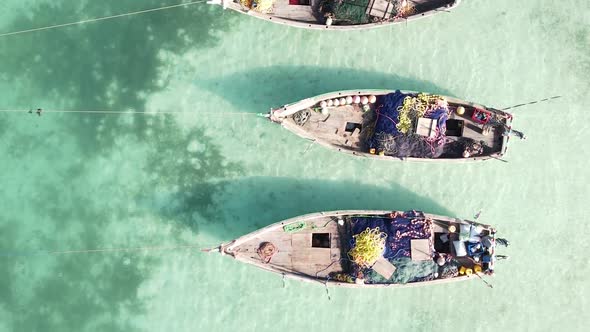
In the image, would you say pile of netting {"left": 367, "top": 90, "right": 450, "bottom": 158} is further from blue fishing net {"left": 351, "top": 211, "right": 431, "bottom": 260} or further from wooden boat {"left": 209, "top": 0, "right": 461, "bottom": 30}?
wooden boat {"left": 209, "top": 0, "right": 461, "bottom": 30}

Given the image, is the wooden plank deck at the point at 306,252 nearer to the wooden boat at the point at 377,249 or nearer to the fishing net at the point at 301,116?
the wooden boat at the point at 377,249

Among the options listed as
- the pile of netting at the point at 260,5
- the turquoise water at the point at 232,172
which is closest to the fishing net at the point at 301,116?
the turquoise water at the point at 232,172

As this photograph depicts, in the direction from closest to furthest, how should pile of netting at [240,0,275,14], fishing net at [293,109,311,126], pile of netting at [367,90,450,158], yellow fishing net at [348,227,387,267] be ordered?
1. yellow fishing net at [348,227,387,267]
2. pile of netting at [367,90,450,158]
3. fishing net at [293,109,311,126]
4. pile of netting at [240,0,275,14]

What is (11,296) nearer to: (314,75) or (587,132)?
(314,75)

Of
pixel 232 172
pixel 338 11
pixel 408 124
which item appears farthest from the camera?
pixel 232 172

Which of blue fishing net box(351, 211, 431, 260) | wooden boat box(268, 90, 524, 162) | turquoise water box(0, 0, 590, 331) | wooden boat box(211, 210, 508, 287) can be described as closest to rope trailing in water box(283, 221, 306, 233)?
wooden boat box(211, 210, 508, 287)

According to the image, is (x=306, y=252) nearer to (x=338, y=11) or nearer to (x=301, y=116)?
(x=301, y=116)

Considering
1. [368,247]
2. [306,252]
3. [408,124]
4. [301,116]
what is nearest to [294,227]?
[306,252]
